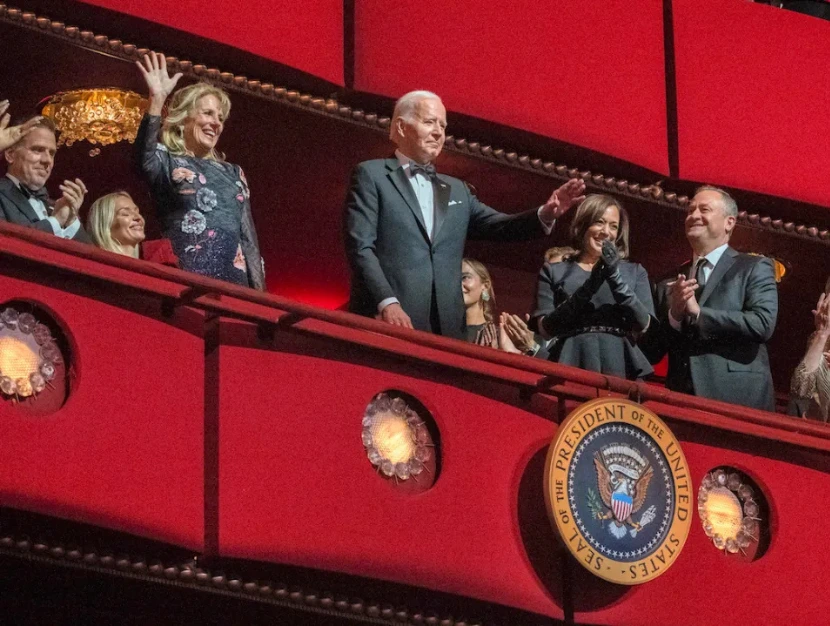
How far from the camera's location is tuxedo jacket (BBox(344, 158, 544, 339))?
7.03m

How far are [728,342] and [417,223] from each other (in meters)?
1.33

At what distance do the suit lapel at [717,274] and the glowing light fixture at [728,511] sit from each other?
25.9 inches

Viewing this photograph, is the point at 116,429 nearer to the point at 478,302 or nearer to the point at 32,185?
the point at 32,185

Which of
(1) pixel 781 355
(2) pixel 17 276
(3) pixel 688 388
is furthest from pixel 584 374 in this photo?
(1) pixel 781 355

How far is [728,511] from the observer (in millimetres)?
7539

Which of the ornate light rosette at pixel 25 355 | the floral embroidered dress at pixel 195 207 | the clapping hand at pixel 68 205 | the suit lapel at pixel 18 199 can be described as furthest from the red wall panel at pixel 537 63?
the ornate light rosette at pixel 25 355

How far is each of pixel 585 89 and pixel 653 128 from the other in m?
0.40

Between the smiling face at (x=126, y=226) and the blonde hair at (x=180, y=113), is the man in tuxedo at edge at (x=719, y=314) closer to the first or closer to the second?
the blonde hair at (x=180, y=113)

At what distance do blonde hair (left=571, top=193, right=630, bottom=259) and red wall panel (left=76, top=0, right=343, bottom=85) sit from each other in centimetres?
167

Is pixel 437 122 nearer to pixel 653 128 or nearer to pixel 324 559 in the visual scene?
pixel 324 559

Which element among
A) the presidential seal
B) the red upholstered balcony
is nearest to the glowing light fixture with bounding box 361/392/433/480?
the red upholstered balcony

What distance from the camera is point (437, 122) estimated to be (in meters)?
7.13

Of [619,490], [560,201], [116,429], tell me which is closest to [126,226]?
[116,429]

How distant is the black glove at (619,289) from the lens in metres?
6.82
